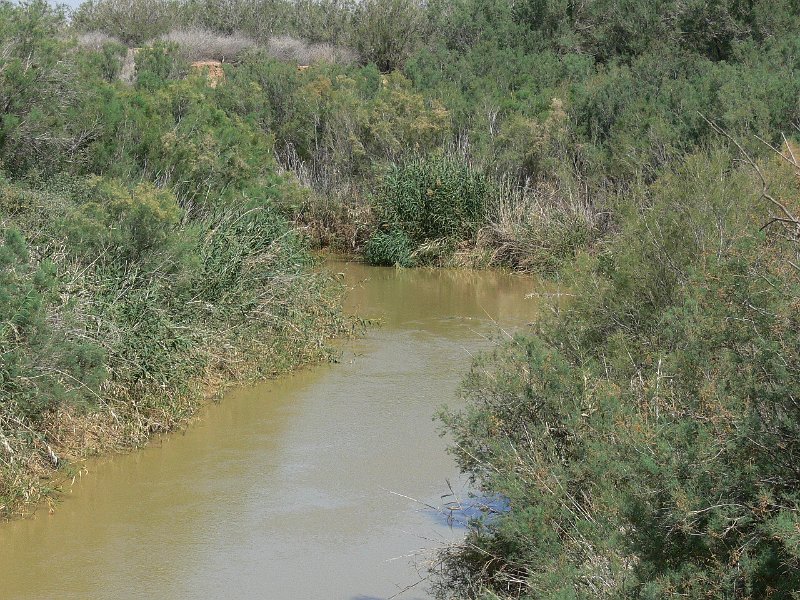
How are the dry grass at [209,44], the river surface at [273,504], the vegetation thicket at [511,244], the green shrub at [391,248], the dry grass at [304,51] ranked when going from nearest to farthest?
the vegetation thicket at [511,244] < the river surface at [273,504] < the green shrub at [391,248] < the dry grass at [304,51] < the dry grass at [209,44]

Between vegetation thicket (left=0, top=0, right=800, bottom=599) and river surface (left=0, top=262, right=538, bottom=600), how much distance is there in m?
0.43

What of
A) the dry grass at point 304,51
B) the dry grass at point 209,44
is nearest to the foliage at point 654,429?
the dry grass at point 304,51

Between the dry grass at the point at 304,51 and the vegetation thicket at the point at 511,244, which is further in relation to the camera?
the dry grass at the point at 304,51

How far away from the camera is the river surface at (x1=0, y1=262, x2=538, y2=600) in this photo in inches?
268

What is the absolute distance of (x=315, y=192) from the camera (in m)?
18.8

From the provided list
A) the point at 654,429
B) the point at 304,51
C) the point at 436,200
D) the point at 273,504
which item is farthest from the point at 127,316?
the point at 304,51

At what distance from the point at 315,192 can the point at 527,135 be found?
3350 mm

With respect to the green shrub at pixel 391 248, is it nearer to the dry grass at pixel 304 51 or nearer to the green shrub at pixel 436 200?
the green shrub at pixel 436 200

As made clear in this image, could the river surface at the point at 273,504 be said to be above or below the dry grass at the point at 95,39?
below

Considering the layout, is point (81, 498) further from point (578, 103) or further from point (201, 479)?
point (578, 103)

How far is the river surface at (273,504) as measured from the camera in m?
6.81

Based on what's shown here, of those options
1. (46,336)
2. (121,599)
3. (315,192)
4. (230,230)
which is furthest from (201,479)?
(315,192)

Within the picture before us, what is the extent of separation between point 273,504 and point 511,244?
32.0ft

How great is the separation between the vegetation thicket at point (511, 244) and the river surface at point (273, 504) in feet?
1.41
